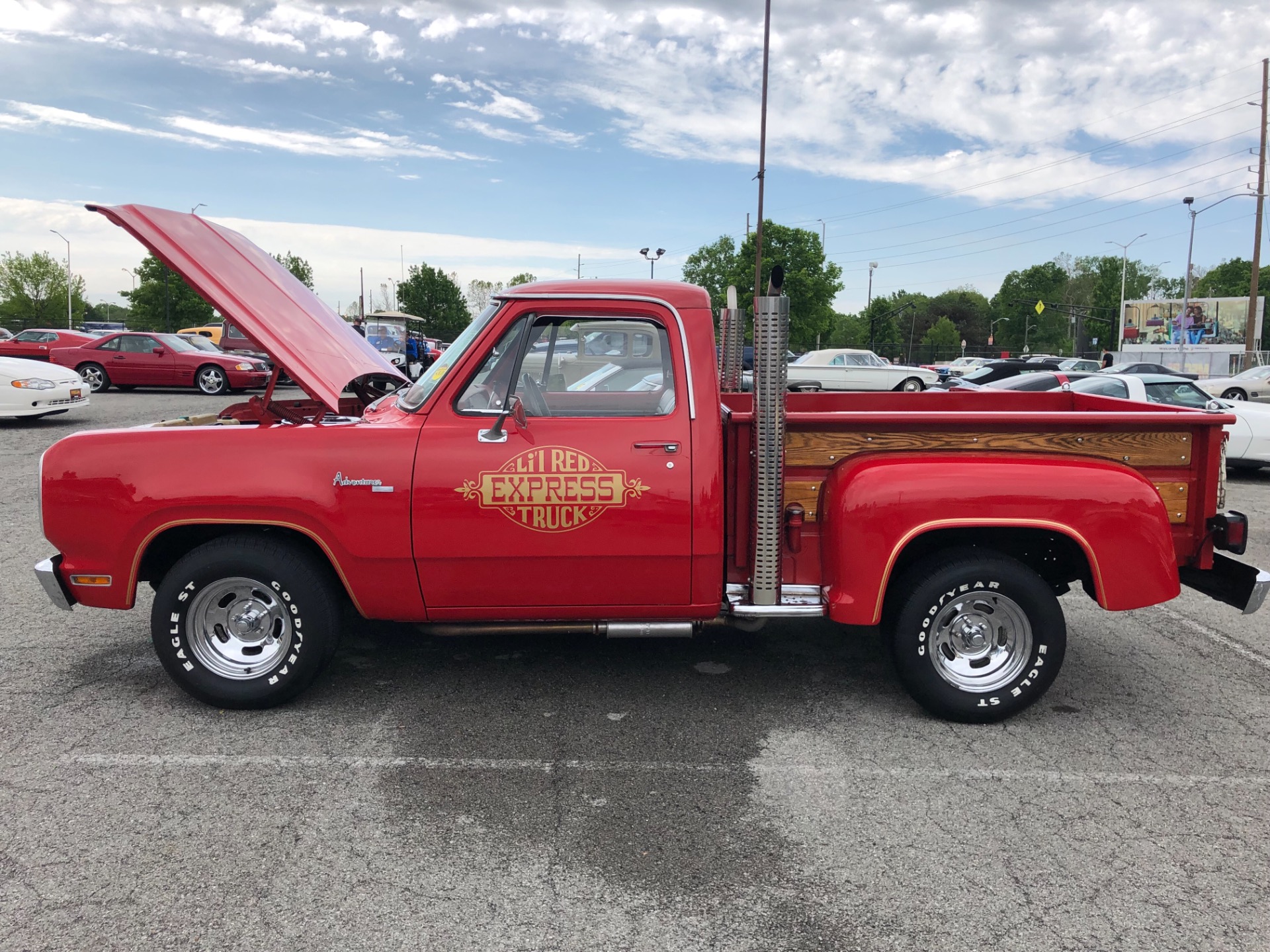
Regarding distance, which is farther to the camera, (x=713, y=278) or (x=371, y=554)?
(x=713, y=278)

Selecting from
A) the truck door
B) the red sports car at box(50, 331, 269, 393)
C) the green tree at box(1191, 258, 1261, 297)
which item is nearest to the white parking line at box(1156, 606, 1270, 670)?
Result: the truck door

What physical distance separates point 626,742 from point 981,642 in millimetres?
1716

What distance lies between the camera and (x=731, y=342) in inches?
210

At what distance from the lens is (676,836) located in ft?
11.0

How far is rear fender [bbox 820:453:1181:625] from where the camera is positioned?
404 centimetres

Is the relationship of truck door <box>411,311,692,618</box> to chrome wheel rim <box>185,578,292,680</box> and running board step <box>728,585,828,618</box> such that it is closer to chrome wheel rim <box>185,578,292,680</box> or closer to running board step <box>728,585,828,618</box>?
running board step <box>728,585,828,618</box>

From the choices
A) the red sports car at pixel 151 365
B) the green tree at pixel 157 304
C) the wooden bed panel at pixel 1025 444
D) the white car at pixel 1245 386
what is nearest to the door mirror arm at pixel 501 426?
the wooden bed panel at pixel 1025 444

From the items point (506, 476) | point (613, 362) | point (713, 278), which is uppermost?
point (713, 278)

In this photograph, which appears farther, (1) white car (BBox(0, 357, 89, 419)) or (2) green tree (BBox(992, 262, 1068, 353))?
(2) green tree (BBox(992, 262, 1068, 353))

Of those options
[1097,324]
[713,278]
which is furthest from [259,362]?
[1097,324]

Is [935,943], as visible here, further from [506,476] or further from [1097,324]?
[1097,324]

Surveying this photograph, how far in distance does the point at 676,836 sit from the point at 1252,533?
7.48m

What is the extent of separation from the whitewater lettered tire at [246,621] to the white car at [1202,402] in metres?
9.49

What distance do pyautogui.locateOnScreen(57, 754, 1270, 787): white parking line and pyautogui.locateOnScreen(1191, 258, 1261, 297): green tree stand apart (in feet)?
475
